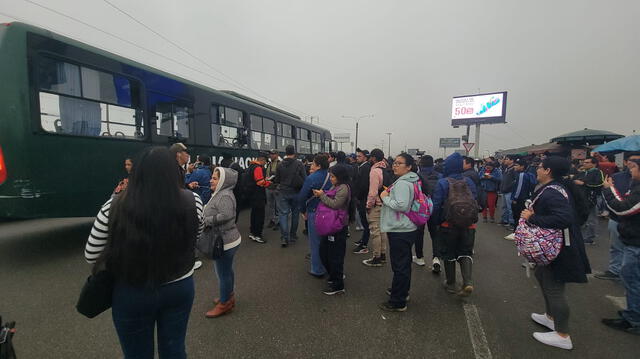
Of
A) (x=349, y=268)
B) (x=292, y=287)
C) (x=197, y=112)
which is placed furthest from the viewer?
(x=197, y=112)

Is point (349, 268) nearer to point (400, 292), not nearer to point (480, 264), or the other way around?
point (400, 292)

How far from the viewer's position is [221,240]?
8.87 ft

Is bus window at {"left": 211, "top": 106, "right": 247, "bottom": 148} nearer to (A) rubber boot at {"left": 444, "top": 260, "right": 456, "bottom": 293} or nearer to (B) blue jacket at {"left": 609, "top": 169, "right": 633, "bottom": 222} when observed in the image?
(A) rubber boot at {"left": 444, "top": 260, "right": 456, "bottom": 293}

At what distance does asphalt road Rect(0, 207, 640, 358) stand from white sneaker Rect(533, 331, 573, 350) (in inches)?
2.3

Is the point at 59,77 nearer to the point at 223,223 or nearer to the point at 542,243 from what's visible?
the point at 223,223

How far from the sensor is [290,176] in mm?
5352

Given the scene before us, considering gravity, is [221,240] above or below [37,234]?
above

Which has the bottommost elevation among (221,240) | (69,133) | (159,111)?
(221,240)

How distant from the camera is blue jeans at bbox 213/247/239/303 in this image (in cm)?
288

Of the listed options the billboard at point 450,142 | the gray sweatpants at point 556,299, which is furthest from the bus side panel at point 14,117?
the billboard at point 450,142

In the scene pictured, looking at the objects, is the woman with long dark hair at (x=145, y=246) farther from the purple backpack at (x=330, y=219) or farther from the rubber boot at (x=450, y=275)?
the rubber boot at (x=450, y=275)

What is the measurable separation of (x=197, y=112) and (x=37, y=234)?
420 cm

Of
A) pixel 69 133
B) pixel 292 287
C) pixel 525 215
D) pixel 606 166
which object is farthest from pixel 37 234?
pixel 606 166

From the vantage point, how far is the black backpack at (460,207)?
3287 mm
